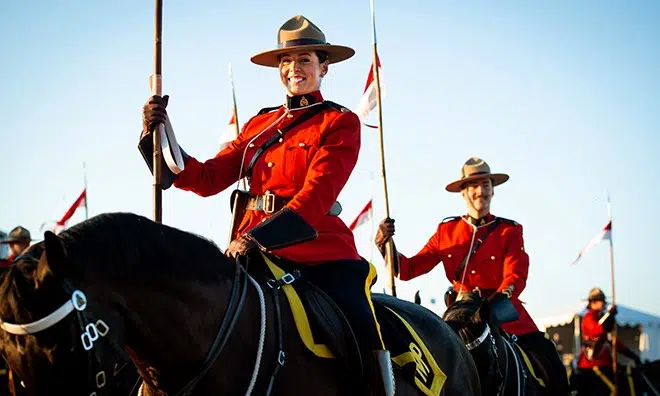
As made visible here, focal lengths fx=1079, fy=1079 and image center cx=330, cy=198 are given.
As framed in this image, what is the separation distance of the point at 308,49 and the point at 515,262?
489cm

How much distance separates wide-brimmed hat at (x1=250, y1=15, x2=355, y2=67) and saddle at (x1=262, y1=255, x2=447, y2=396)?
1596mm

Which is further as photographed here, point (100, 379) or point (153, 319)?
point (153, 319)

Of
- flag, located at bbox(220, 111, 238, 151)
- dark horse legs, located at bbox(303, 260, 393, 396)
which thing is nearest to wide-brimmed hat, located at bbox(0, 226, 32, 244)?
flag, located at bbox(220, 111, 238, 151)

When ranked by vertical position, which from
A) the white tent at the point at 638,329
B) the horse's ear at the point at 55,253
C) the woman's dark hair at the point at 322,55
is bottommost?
the white tent at the point at 638,329

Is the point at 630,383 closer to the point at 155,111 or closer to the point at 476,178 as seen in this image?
the point at 476,178

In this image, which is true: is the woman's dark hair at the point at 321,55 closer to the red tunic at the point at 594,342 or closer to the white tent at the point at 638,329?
the red tunic at the point at 594,342

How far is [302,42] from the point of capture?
6.92 metres

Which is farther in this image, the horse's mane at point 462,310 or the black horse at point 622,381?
the black horse at point 622,381

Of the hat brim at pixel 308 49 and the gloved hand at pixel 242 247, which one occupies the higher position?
the hat brim at pixel 308 49

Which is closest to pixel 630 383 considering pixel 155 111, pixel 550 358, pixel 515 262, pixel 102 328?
pixel 550 358

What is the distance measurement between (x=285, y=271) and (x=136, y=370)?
119 cm

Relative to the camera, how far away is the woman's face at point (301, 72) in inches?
271

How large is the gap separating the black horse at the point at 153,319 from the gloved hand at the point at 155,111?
3.29 feet

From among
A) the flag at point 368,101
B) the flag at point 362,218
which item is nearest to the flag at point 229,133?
the flag at point 368,101
